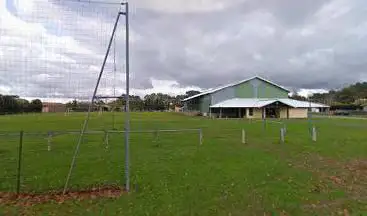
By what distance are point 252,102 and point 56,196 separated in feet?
181

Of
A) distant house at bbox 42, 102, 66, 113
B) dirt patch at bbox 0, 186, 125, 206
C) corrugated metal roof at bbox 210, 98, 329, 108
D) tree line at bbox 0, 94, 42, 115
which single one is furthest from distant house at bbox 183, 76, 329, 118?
dirt patch at bbox 0, 186, 125, 206

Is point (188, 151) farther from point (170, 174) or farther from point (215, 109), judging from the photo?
point (215, 109)

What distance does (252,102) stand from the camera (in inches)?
2355

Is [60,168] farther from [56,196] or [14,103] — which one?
[14,103]

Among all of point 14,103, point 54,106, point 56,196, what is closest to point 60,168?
point 54,106

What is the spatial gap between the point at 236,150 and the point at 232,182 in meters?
6.15

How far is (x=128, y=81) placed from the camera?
7723 millimetres

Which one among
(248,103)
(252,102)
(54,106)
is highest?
(252,102)

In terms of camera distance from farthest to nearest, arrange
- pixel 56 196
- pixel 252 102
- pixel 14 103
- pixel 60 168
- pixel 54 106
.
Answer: pixel 252 102, pixel 14 103, pixel 54 106, pixel 60 168, pixel 56 196

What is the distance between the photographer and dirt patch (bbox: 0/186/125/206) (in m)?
6.75

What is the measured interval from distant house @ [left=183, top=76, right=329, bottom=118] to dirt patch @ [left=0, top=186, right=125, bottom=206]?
161ft

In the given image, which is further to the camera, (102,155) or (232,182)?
(102,155)

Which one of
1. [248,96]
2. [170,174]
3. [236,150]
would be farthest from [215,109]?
[170,174]

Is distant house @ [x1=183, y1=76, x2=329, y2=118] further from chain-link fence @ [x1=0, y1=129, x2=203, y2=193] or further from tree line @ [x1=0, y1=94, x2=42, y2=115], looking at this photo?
chain-link fence @ [x1=0, y1=129, x2=203, y2=193]
